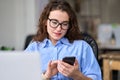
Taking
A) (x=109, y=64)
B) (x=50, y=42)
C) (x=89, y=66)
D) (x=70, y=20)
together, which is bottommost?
(x=109, y=64)

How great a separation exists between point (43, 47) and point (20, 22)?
7.67 feet

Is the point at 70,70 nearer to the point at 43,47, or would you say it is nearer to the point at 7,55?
the point at 43,47

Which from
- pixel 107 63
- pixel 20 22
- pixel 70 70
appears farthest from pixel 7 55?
pixel 20 22

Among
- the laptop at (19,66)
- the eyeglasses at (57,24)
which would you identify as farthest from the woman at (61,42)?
the laptop at (19,66)

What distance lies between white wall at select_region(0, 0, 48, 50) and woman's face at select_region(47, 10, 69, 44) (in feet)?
7.35

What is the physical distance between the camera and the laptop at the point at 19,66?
0.85 m

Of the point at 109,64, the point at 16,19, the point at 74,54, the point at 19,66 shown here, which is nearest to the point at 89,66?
the point at 74,54

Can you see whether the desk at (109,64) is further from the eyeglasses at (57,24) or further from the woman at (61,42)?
the eyeglasses at (57,24)

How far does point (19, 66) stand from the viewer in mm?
852

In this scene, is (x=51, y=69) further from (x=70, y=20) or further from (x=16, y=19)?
(x=16, y=19)

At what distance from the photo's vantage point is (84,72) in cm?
141

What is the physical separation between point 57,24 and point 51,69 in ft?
0.73

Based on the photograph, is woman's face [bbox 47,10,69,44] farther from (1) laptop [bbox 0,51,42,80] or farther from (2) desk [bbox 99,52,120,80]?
(2) desk [bbox 99,52,120,80]

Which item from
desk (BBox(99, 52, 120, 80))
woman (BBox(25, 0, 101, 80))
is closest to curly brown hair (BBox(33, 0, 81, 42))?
woman (BBox(25, 0, 101, 80))
